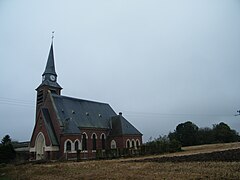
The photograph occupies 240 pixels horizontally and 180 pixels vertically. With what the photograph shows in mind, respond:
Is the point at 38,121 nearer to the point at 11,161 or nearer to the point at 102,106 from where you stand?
the point at 11,161

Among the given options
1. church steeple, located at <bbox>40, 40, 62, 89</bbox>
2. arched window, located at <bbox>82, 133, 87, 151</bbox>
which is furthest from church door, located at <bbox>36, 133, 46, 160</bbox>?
church steeple, located at <bbox>40, 40, 62, 89</bbox>

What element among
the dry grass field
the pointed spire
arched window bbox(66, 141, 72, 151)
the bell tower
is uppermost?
the pointed spire

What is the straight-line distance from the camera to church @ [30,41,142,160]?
36.9 metres

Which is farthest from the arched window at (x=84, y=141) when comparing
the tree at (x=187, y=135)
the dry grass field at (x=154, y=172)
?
the tree at (x=187, y=135)

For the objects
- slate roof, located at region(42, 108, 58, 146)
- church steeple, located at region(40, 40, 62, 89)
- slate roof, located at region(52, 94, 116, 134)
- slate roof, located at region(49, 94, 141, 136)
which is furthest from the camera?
church steeple, located at region(40, 40, 62, 89)

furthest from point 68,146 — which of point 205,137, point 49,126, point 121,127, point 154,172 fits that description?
point 205,137

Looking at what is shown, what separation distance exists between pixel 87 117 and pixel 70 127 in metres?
6.40

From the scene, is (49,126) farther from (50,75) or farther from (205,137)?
(205,137)

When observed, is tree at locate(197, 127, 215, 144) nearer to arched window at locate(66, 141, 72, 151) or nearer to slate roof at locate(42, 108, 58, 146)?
arched window at locate(66, 141, 72, 151)

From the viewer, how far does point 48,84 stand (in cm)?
4403

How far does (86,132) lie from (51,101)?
26.0 feet

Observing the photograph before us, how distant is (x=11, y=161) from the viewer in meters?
32.9

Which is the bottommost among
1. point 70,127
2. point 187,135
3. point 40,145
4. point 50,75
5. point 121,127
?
point 40,145

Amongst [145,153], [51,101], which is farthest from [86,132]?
[145,153]
